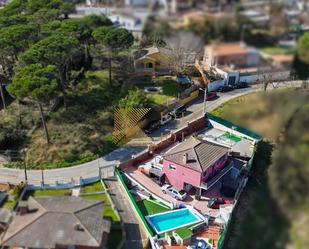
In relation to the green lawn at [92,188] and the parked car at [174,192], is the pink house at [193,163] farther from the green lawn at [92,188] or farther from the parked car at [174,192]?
the green lawn at [92,188]

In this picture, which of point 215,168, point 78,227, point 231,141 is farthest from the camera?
point 231,141

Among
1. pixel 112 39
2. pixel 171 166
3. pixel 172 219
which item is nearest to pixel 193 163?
pixel 171 166

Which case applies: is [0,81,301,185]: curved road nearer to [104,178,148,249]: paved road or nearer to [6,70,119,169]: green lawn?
[6,70,119,169]: green lawn

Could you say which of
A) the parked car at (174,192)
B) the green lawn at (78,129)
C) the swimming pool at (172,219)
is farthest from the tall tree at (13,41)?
the swimming pool at (172,219)

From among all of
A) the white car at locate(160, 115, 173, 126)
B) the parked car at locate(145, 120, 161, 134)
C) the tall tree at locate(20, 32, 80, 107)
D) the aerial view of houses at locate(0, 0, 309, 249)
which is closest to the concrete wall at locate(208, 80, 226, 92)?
the aerial view of houses at locate(0, 0, 309, 249)

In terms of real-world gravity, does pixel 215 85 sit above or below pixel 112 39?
below

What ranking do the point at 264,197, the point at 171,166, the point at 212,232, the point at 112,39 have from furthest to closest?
1. the point at 112,39
2. the point at 264,197
3. the point at 171,166
4. the point at 212,232

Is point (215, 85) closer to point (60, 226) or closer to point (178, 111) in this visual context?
point (178, 111)
